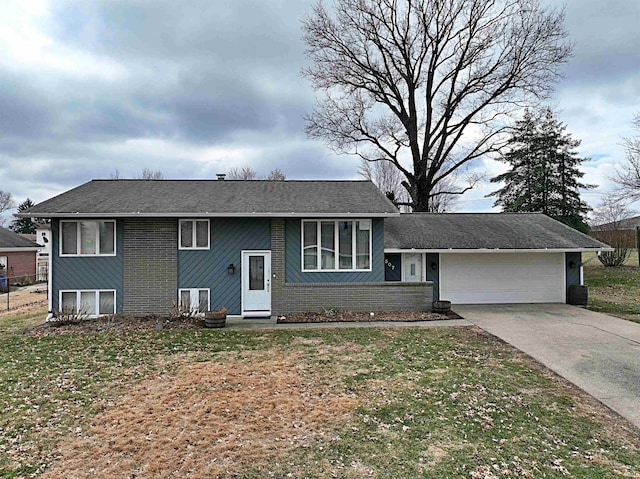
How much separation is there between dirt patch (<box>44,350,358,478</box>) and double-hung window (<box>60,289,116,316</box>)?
6092 millimetres

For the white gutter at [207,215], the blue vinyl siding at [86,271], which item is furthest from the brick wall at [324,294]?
the blue vinyl siding at [86,271]

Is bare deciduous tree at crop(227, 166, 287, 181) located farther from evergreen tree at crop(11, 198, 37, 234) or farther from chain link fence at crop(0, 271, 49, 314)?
evergreen tree at crop(11, 198, 37, 234)

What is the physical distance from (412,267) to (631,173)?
14.9 metres

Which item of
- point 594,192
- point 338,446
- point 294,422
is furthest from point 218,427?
point 594,192

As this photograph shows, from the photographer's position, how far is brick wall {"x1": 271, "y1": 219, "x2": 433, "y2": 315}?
442 inches

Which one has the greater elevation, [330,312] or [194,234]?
[194,234]

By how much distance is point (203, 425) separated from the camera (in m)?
4.44

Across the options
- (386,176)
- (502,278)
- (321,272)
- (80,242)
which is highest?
(386,176)

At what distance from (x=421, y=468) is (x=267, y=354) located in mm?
4387

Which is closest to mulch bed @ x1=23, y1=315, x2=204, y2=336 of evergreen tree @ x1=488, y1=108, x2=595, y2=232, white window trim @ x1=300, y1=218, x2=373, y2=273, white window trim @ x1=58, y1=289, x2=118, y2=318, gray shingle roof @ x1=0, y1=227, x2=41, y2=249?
white window trim @ x1=58, y1=289, x2=118, y2=318

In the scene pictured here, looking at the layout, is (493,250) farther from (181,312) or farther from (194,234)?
(181,312)

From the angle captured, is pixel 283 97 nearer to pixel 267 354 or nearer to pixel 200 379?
pixel 267 354

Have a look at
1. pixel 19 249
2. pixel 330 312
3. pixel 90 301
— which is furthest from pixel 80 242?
pixel 19 249

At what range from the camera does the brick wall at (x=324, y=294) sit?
11219 millimetres
